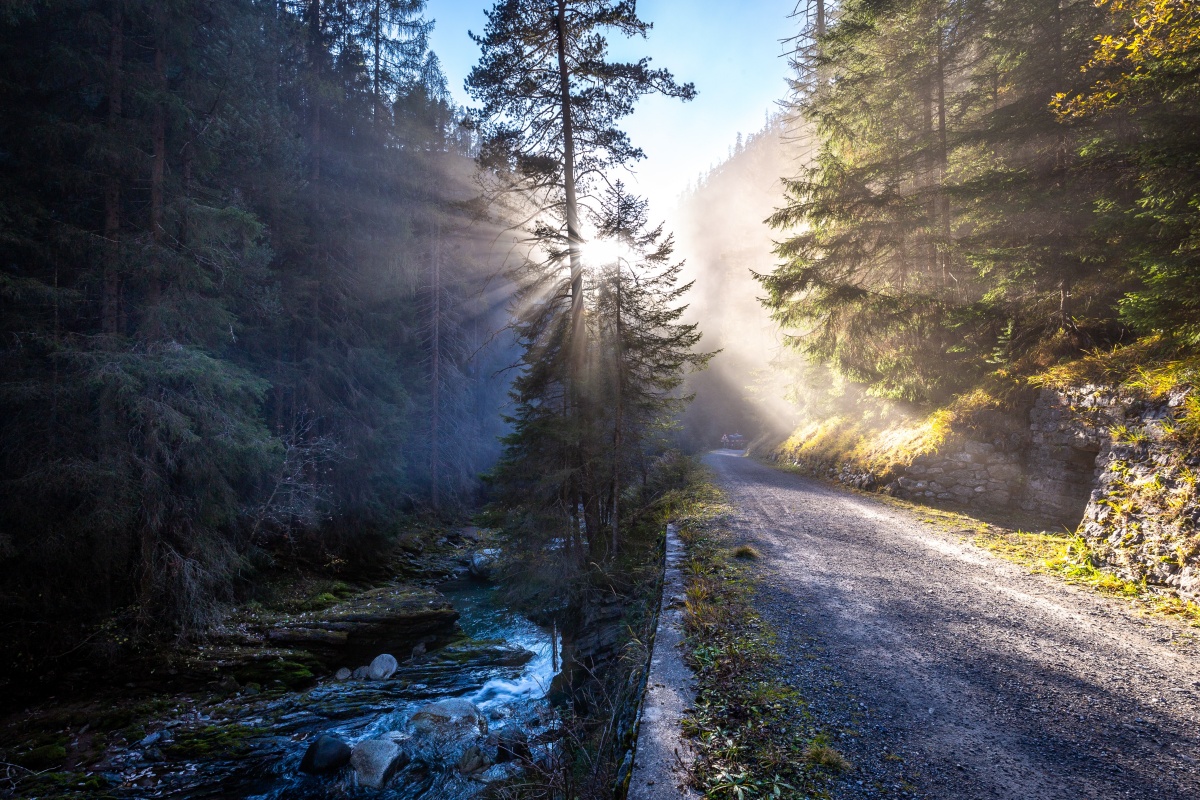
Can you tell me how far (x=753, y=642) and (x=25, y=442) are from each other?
11.6 meters

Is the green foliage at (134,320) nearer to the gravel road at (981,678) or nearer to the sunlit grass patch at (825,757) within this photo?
the sunlit grass patch at (825,757)

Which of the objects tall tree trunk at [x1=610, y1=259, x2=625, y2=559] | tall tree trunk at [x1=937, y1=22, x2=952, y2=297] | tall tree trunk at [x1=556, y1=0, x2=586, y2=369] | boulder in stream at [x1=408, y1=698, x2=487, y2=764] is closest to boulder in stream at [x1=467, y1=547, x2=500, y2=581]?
tall tree trunk at [x1=610, y1=259, x2=625, y2=559]

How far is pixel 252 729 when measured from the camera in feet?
23.9

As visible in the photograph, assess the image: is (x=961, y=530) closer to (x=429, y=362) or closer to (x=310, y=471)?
(x=310, y=471)

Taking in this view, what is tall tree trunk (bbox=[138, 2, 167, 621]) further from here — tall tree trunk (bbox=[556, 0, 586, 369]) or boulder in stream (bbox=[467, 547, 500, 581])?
boulder in stream (bbox=[467, 547, 500, 581])

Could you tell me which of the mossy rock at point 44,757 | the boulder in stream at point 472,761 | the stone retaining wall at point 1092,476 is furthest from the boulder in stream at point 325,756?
the stone retaining wall at point 1092,476

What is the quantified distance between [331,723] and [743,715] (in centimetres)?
744

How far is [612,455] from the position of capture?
33.2 ft

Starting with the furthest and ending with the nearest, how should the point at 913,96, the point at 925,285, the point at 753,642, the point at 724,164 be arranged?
1. the point at 724,164
2. the point at 913,96
3. the point at 925,285
4. the point at 753,642

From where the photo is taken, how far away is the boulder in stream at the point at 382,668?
913 centimetres

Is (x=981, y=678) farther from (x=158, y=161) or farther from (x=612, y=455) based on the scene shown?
(x=158, y=161)

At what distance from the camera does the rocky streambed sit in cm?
607

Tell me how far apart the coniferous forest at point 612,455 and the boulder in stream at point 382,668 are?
18 cm

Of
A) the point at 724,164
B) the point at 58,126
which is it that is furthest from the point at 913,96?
the point at 724,164
